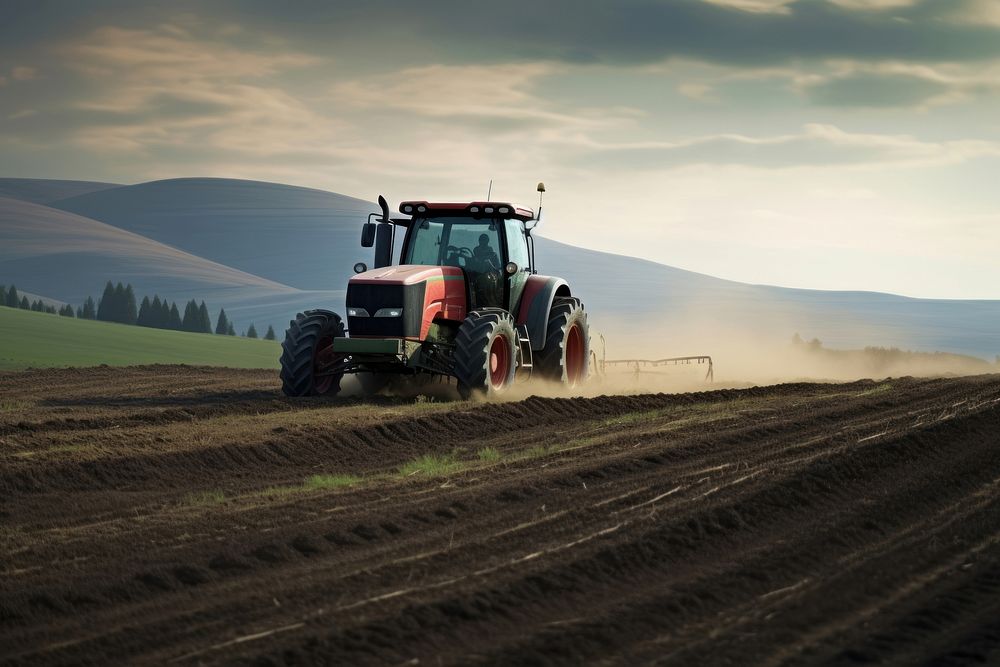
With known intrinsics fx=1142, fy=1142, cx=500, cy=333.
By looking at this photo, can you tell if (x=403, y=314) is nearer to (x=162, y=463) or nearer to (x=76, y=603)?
(x=162, y=463)

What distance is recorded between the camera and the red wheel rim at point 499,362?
16.1 meters

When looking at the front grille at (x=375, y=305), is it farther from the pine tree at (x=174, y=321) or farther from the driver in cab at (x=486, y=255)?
the pine tree at (x=174, y=321)

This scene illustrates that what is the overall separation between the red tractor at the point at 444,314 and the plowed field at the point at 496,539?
65.8 inches

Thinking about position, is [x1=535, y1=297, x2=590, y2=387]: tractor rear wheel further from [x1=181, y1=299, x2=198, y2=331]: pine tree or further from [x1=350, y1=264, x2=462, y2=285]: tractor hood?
[x1=181, y1=299, x2=198, y2=331]: pine tree

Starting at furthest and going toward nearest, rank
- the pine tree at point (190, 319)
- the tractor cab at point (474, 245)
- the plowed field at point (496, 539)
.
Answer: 1. the pine tree at point (190, 319)
2. the tractor cab at point (474, 245)
3. the plowed field at point (496, 539)

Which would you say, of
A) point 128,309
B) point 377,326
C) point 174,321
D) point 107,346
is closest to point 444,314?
point 377,326

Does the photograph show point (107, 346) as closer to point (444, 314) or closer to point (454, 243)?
point (454, 243)

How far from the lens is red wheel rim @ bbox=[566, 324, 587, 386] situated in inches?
726

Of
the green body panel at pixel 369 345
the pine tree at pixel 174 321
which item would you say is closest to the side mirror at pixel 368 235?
the green body panel at pixel 369 345

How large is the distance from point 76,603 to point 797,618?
3778 mm

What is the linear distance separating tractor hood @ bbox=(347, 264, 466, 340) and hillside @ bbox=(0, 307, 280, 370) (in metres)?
20.2

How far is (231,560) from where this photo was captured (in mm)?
6836

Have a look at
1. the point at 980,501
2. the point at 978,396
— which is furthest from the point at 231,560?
the point at 978,396

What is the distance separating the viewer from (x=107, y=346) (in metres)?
44.9
